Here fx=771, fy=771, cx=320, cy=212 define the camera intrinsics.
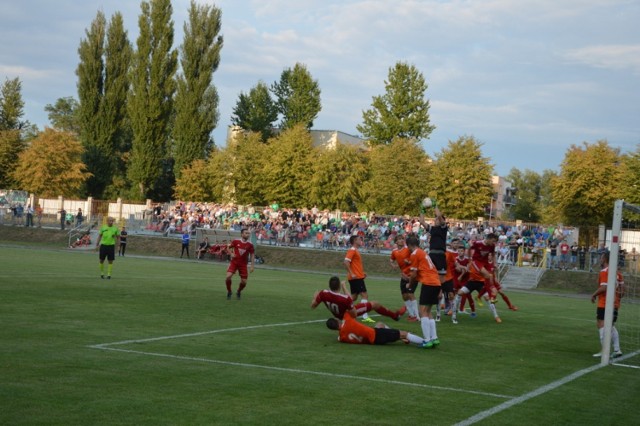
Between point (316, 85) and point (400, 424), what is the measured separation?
93.1 m

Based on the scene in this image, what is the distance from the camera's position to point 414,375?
36.5 feet

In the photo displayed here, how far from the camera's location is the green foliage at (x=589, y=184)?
61312 mm

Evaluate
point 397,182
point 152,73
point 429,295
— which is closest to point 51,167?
point 152,73

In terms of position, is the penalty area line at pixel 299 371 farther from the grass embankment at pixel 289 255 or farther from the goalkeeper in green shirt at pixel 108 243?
the grass embankment at pixel 289 255

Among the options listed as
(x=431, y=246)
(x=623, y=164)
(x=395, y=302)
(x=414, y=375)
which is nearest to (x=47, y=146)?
(x=623, y=164)

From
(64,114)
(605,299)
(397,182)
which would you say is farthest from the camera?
(64,114)

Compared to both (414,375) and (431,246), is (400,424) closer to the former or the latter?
(414,375)

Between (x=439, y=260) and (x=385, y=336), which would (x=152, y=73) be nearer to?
(x=439, y=260)

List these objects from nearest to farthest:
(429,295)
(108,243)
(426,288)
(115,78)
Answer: (429,295) < (426,288) < (108,243) < (115,78)

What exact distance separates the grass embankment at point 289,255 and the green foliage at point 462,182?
23220 millimetres

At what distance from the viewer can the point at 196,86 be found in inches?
3125

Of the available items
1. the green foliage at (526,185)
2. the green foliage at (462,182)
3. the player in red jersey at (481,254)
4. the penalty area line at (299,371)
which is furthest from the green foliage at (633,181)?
the green foliage at (526,185)

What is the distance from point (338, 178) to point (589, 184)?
22.8 m

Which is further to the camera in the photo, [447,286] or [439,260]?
[447,286]
